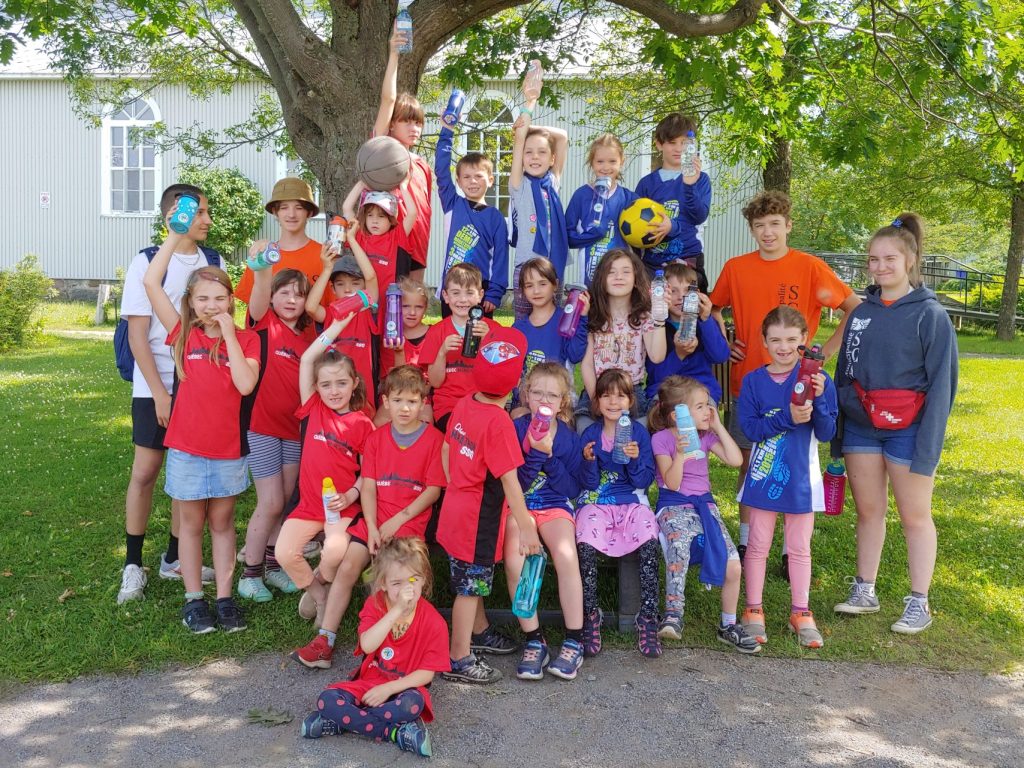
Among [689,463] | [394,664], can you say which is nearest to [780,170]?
[689,463]

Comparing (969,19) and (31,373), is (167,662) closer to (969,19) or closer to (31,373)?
(969,19)

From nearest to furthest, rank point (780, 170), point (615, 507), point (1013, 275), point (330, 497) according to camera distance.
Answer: point (330, 497) → point (615, 507) → point (780, 170) → point (1013, 275)

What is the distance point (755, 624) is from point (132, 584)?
3322 millimetres

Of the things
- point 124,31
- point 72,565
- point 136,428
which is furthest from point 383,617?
point 124,31

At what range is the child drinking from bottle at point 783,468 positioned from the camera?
180 inches

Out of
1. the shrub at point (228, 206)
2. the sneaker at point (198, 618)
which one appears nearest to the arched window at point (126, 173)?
the shrub at point (228, 206)

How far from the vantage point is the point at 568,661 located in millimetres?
4164

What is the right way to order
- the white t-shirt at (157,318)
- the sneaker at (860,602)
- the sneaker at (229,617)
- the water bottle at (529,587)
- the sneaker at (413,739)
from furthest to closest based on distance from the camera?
the sneaker at (860,602), the white t-shirt at (157,318), the sneaker at (229,617), the water bottle at (529,587), the sneaker at (413,739)

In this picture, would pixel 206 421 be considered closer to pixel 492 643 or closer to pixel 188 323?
pixel 188 323

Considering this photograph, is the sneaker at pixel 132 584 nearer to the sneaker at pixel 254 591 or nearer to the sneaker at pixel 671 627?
the sneaker at pixel 254 591

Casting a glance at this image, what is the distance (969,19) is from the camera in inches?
244

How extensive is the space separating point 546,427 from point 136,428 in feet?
7.49

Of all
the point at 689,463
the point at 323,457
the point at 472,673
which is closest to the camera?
the point at 472,673

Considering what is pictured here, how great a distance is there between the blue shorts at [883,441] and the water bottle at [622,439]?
1250 mm
